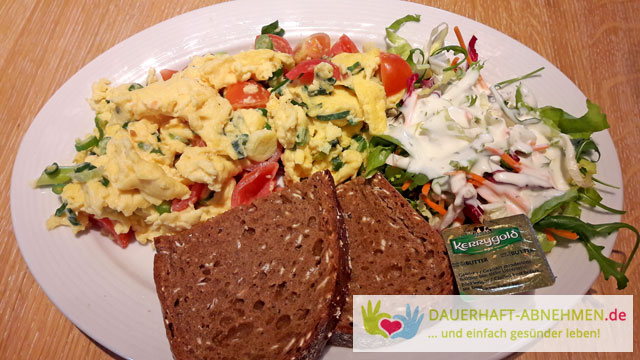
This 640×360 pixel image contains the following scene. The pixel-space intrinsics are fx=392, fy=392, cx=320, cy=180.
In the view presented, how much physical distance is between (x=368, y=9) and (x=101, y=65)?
198 centimetres

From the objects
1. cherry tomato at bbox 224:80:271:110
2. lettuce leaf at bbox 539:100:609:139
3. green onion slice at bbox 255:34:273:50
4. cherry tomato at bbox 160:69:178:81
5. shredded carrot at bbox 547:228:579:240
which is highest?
lettuce leaf at bbox 539:100:609:139

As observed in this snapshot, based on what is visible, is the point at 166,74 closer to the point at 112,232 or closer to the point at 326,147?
the point at 112,232

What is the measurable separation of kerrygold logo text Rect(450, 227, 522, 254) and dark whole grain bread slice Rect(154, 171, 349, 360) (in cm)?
60

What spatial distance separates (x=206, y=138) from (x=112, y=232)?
0.82 m

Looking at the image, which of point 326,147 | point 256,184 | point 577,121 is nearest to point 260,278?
point 256,184

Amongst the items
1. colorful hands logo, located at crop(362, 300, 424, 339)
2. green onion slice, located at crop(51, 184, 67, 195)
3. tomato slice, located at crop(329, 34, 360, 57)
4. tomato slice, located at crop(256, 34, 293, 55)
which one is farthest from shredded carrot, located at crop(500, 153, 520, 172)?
green onion slice, located at crop(51, 184, 67, 195)

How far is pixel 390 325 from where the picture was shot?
198 centimetres

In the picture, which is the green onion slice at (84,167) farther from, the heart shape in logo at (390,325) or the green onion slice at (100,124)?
the heart shape in logo at (390,325)

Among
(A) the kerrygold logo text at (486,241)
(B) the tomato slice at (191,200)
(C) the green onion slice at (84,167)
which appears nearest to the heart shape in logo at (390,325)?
(A) the kerrygold logo text at (486,241)

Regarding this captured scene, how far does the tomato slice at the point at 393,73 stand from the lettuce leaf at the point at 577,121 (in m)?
0.88

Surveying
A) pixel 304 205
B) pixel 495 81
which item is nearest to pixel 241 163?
pixel 304 205

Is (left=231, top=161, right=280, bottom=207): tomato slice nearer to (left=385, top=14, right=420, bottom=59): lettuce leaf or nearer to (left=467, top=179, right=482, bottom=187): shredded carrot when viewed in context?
(left=467, top=179, right=482, bottom=187): shredded carrot

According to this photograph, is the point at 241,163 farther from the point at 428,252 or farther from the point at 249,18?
the point at 249,18

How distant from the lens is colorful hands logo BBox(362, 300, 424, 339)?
195 cm
